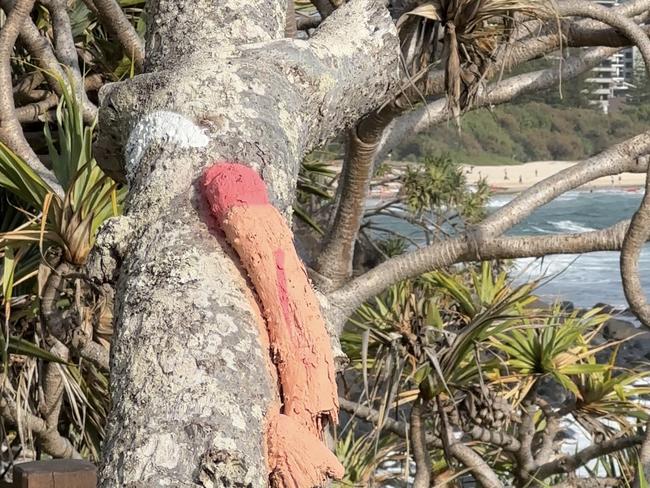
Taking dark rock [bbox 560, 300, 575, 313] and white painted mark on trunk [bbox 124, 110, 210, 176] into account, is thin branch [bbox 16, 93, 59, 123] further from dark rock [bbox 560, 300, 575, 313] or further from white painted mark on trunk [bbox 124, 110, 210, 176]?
white painted mark on trunk [bbox 124, 110, 210, 176]

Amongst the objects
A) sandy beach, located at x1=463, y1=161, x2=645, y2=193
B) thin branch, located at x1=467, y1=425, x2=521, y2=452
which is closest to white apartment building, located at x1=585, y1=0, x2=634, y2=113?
sandy beach, located at x1=463, y1=161, x2=645, y2=193

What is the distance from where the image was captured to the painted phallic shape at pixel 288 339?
0.71 m

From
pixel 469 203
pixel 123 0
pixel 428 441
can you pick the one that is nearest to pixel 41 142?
pixel 123 0

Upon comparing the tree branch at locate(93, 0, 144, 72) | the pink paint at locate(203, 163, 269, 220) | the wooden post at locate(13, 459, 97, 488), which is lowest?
the wooden post at locate(13, 459, 97, 488)

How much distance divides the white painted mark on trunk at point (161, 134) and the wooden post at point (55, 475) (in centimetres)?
136

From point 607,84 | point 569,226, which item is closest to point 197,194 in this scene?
point 569,226

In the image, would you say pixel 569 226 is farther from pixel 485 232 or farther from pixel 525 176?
pixel 485 232

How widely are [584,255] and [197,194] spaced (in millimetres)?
42301

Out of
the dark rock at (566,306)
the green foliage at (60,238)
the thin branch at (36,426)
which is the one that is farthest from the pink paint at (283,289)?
the dark rock at (566,306)

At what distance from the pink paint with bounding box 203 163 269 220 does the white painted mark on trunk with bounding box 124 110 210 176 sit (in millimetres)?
41

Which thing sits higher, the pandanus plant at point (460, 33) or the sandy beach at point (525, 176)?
the sandy beach at point (525, 176)

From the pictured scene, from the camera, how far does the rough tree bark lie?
2.20ft

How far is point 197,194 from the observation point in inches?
32.6

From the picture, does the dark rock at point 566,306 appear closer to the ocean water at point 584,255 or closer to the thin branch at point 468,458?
the ocean water at point 584,255
